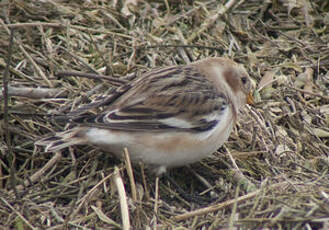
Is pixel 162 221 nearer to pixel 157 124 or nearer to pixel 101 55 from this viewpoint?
pixel 157 124

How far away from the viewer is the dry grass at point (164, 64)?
371cm

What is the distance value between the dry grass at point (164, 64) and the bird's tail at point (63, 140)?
0.74 feet

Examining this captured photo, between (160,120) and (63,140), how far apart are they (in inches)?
24.7

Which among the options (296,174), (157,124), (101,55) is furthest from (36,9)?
(296,174)

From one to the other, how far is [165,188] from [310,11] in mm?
2381

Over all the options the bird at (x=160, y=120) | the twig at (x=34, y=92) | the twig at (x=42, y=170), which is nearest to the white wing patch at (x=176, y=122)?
the bird at (x=160, y=120)

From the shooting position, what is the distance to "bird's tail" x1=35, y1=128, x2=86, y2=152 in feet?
12.6

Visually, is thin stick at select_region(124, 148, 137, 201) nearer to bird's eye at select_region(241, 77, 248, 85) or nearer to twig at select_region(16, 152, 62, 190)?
twig at select_region(16, 152, 62, 190)

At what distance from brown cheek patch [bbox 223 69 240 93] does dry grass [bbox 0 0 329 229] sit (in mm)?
250

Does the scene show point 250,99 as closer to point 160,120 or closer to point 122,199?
point 160,120

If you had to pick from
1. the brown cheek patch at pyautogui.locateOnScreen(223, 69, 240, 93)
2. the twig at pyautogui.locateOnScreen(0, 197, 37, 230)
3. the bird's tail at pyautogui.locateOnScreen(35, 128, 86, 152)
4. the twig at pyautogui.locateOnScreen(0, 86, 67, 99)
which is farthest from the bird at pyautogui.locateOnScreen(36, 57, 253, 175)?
the twig at pyautogui.locateOnScreen(0, 197, 37, 230)

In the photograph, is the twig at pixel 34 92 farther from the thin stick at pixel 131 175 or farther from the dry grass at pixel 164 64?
the thin stick at pixel 131 175

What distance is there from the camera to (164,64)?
199 inches

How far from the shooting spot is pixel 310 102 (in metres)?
4.95
